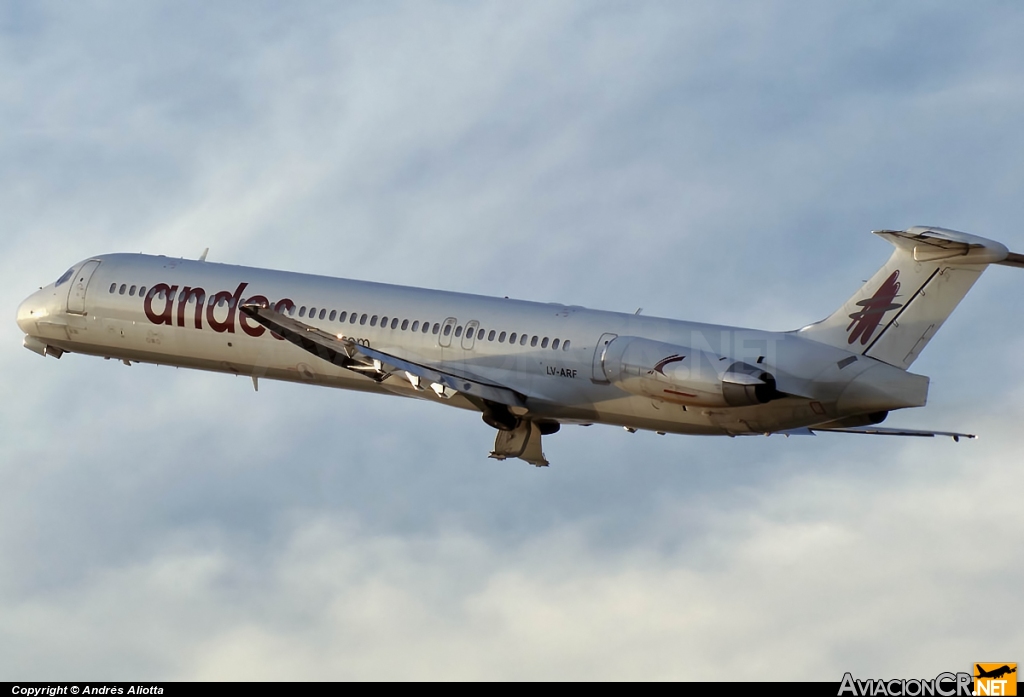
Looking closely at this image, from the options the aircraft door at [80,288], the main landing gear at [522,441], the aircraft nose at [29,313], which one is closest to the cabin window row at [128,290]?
the aircraft door at [80,288]

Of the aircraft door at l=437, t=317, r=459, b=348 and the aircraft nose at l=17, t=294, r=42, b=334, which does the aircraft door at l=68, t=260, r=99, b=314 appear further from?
the aircraft door at l=437, t=317, r=459, b=348

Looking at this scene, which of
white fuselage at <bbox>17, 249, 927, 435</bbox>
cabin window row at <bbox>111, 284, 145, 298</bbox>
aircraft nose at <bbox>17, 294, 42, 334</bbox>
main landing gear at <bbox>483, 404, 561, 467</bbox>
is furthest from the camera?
aircraft nose at <bbox>17, 294, 42, 334</bbox>

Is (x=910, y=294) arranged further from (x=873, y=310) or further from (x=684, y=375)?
(x=684, y=375)

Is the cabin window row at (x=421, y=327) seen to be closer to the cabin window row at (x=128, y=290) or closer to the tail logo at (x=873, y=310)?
the cabin window row at (x=128, y=290)

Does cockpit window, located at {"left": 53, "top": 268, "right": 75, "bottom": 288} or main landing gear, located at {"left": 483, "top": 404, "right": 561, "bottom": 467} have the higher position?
cockpit window, located at {"left": 53, "top": 268, "right": 75, "bottom": 288}

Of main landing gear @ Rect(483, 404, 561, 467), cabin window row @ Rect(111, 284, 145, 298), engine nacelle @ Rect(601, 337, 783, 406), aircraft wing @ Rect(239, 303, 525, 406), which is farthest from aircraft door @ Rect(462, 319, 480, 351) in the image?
cabin window row @ Rect(111, 284, 145, 298)

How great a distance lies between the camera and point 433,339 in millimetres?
35594

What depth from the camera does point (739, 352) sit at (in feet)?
107

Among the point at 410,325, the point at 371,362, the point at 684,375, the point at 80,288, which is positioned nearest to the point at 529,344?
the point at 410,325

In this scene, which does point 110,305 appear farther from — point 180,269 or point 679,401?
point 679,401

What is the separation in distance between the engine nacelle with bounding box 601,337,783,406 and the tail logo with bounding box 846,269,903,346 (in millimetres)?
1783

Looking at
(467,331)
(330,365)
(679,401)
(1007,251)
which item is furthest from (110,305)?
(1007,251)

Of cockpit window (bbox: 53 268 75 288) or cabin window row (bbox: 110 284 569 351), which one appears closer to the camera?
cabin window row (bbox: 110 284 569 351)

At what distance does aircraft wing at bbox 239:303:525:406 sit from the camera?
32.8 meters
